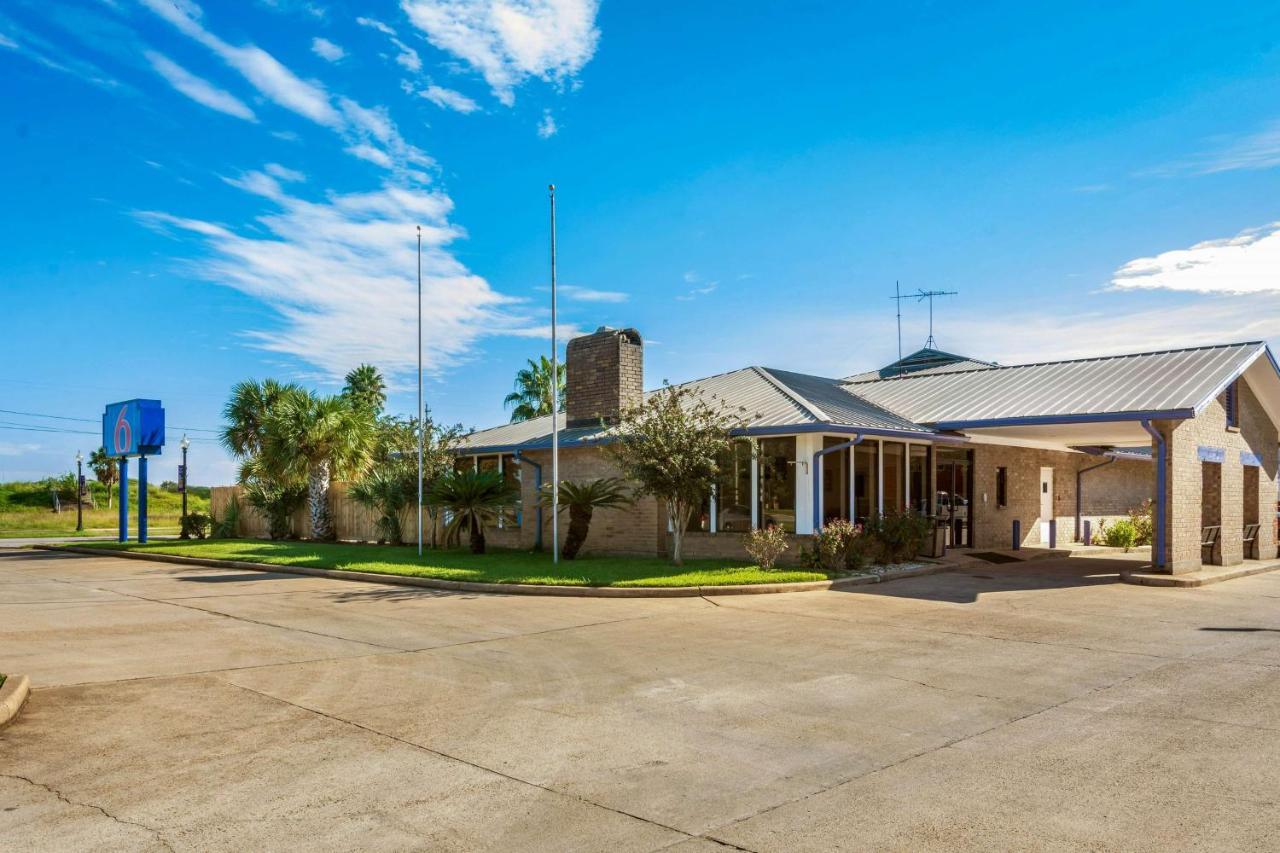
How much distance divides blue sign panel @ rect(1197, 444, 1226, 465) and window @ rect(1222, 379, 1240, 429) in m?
0.87

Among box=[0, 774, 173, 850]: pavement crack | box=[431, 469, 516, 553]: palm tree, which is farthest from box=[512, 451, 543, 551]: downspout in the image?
box=[0, 774, 173, 850]: pavement crack

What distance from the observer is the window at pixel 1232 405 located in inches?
818

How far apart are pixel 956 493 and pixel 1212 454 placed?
18.3ft

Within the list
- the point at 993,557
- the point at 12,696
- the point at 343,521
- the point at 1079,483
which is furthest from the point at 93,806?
the point at 1079,483

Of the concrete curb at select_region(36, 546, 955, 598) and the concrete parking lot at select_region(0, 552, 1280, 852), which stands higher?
the concrete parking lot at select_region(0, 552, 1280, 852)

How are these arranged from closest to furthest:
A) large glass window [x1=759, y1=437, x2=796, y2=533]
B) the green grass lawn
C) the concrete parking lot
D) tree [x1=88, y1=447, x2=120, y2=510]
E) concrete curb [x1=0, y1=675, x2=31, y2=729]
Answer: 1. the concrete parking lot
2. concrete curb [x1=0, y1=675, x2=31, y2=729]
3. the green grass lawn
4. large glass window [x1=759, y1=437, x2=796, y2=533]
5. tree [x1=88, y1=447, x2=120, y2=510]

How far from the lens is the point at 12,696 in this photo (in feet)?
23.9

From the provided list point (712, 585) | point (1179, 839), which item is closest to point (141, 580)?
point (712, 585)

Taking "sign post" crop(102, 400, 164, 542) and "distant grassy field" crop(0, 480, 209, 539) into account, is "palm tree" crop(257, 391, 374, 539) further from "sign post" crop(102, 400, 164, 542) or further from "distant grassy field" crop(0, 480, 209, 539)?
"distant grassy field" crop(0, 480, 209, 539)

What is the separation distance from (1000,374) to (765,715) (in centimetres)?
1937

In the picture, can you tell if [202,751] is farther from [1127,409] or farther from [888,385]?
[888,385]

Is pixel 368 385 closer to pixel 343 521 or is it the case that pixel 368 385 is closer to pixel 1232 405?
pixel 343 521

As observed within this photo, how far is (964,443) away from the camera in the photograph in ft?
67.7

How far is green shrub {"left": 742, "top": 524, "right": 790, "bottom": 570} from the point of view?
17.1 meters
